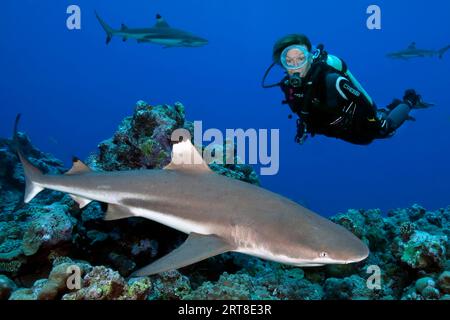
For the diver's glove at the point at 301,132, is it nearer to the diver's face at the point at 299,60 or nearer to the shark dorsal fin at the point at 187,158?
the diver's face at the point at 299,60

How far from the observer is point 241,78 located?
17125cm

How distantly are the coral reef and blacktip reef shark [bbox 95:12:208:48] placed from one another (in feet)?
28.0

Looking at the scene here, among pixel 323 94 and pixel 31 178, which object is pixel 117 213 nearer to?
pixel 31 178

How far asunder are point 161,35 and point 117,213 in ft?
38.4

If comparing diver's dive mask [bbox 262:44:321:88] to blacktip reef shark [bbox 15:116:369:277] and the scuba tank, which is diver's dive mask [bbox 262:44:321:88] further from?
blacktip reef shark [bbox 15:116:369:277]

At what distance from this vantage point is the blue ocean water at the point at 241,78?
430 feet

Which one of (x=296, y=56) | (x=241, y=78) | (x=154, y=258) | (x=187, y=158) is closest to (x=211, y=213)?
(x=187, y=158)

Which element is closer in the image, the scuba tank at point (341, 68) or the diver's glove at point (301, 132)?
the scuba tank at point (341, 68)

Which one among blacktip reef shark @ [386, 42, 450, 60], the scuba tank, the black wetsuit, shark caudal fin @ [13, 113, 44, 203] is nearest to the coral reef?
shark caudal fin @ [13, 113, 44, 203]

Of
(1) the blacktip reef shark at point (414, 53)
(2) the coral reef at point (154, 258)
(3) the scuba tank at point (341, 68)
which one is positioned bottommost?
(2) the coral reef at point (154, 258)

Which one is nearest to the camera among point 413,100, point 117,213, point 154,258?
point 117,213

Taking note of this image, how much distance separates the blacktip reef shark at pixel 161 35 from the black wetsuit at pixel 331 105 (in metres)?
9.11

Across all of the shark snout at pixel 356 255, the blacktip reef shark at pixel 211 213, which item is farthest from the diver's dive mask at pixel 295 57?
the shark snout at pixel 356 255

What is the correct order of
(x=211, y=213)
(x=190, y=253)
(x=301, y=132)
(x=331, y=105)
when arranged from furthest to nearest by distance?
(x=301, y=132) < (x=331, y=105) < (x=211, y=213) < (x=190, y=253)
